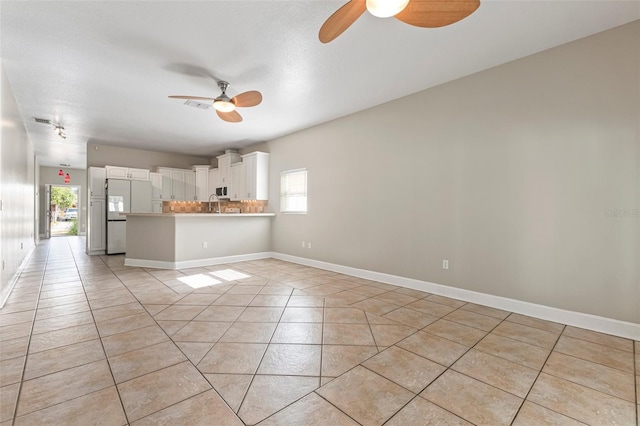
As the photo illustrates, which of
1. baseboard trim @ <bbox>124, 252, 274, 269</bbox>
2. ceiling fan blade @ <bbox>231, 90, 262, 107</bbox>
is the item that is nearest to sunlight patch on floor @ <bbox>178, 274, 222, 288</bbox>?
baseboard trim @ <bbox>124, 252, 274, 269</bbox>

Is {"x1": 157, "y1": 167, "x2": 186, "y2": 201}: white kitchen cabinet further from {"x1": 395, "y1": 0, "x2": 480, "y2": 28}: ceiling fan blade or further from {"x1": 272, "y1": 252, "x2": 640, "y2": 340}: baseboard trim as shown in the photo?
{"x1": 395, "y1": 0, "x2": 480, "y2": 28}: ceiling fan blade

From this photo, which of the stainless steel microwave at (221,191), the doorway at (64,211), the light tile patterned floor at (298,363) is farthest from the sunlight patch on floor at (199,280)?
the doorway at (64,211)

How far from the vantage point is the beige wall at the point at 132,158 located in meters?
7.26

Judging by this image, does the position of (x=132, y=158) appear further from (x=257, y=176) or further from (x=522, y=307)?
(x=522, y=307)

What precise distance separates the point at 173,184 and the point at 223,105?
215 inches

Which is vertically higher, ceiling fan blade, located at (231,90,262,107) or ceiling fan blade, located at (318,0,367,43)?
ceiling fan blade, located at (231,90,262,107)

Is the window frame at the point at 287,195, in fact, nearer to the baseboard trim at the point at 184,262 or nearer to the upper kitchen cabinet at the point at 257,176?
the upper kitchen cabinet at the point at 257,176

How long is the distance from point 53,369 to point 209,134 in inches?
204

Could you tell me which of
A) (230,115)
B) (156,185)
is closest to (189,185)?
(156,185)

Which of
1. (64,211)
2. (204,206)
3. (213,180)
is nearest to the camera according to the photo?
(213,180)

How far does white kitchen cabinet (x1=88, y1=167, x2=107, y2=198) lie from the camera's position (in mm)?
6969

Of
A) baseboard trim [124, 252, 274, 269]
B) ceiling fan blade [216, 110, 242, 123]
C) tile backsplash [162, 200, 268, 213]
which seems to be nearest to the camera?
Result: ceiling fan blade [216, 110, 242, 123]

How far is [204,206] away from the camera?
28.5 ft

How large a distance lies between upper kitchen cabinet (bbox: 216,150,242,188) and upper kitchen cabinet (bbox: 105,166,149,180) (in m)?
1.90
